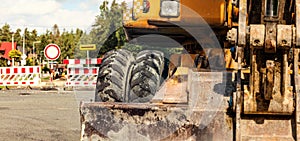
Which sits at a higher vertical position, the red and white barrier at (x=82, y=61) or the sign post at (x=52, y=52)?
the sign post at (x=52, y=52)

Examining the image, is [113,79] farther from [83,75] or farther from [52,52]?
[52,52]

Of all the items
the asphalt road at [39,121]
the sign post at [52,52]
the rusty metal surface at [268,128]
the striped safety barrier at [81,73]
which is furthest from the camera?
Result: the sign post at [52,52]

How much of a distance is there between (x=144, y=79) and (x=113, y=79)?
33 cm

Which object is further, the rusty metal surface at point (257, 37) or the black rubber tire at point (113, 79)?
the black rubber tire at point (113, 79)

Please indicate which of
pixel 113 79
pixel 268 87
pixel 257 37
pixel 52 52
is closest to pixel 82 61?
pixel 52 52

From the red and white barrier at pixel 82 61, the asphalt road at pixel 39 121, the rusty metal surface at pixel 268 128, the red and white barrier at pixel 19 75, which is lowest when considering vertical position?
the asphalt road at pixel 39 121

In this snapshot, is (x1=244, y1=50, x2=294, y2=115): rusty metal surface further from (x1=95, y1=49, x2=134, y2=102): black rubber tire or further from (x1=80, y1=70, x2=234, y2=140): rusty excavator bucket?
(x1=95, y1=49, x2=134, y2=102): black rubber tire

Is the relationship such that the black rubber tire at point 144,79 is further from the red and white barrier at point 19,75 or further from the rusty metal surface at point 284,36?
the red and white barrier at point 19,75

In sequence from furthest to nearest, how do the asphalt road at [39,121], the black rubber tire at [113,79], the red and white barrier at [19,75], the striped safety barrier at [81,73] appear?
the red and white barrier at [19,75]
the striped safety barrier at [81,73]
the asphalt road at [39,121]
the black rubber tire at [113,79]

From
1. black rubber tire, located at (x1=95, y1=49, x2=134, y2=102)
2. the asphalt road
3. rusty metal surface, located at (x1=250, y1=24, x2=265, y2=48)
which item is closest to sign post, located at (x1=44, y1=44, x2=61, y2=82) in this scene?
the asphalt road

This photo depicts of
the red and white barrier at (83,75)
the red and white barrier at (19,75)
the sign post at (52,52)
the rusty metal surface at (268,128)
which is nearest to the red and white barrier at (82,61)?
the red and white barrier at (83,75)

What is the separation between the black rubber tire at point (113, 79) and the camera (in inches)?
215

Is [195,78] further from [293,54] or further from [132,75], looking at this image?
[132,75]

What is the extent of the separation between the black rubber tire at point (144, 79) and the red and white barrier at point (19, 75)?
17101mm
